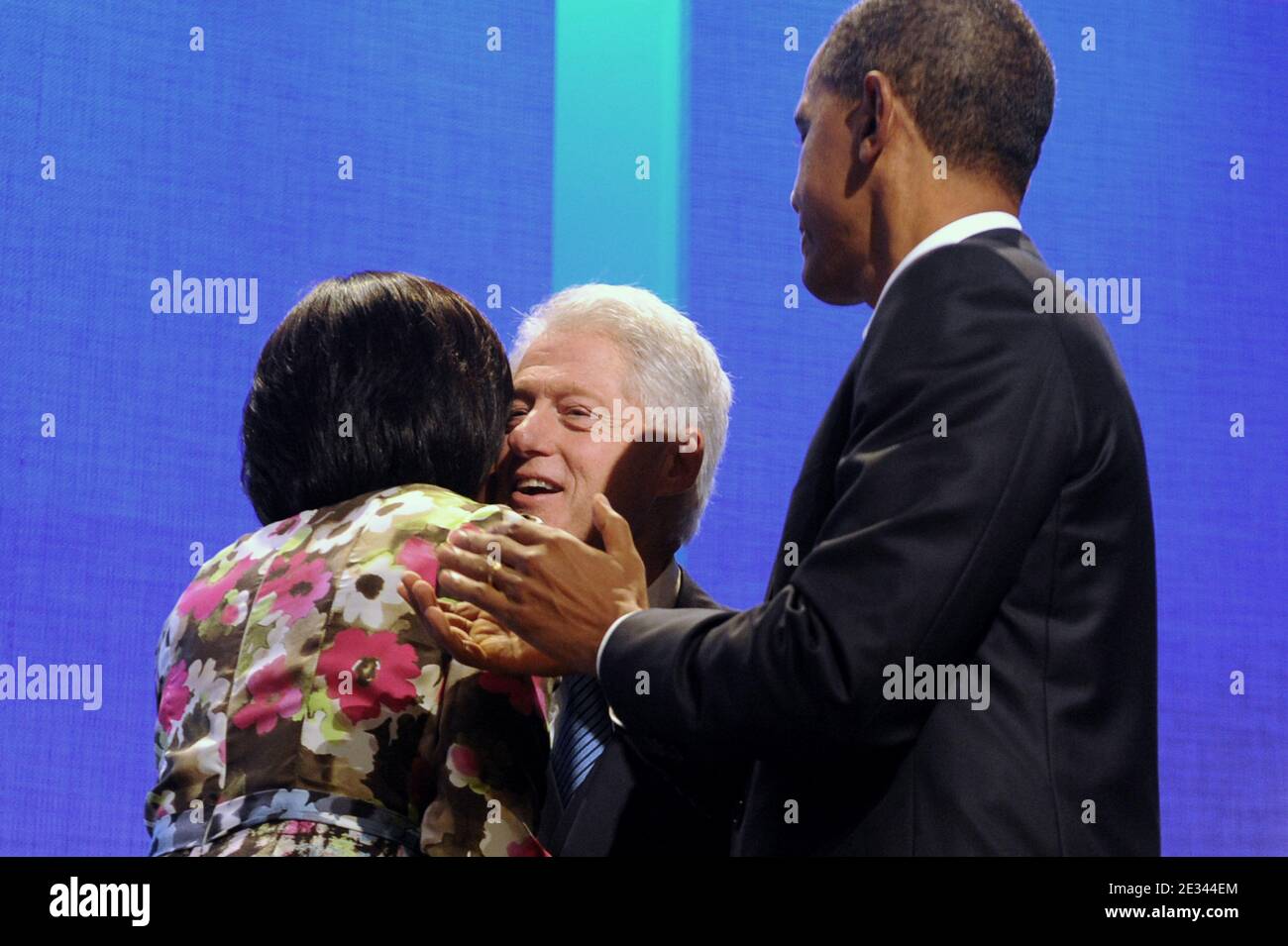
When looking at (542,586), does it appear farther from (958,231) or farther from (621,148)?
(621,148)

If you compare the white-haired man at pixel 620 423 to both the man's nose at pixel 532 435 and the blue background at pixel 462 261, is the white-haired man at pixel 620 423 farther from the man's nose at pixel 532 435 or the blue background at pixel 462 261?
the blue background at pixel 462 261

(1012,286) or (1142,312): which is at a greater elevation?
(1142,312)

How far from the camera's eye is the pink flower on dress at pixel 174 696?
1520 mm

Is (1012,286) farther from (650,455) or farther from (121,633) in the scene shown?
(121,633)

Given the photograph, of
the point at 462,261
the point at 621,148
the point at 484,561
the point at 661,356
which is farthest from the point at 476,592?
the point at 621,148

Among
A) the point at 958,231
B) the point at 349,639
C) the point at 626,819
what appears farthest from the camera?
the point at 626,819

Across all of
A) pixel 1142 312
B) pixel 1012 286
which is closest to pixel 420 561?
pixel 1012 286

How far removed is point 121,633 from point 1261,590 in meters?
2.01

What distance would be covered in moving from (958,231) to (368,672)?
2.11ft

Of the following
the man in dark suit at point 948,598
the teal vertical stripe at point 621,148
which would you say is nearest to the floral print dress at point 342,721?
the man in dark suit at point 948,598

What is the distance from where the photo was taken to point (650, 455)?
216 cm

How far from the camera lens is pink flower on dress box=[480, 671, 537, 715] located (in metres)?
1.49

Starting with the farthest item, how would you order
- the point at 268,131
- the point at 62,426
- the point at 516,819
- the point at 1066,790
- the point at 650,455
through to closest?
1. the point at 268,131
2. the point at 62,426
3. the point at 650,455
4. the point at 516,819
5. the point at 1066,790

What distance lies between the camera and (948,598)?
1221 millimetres
